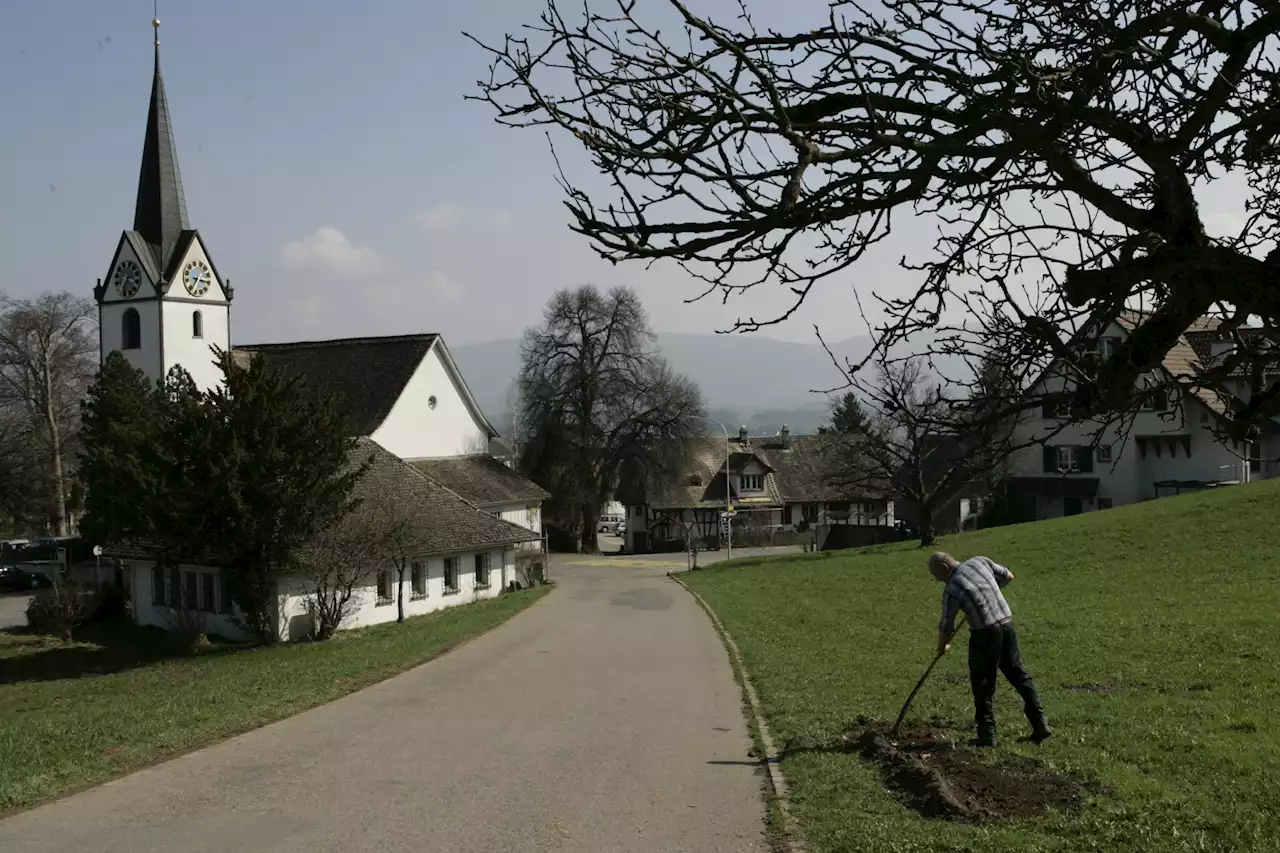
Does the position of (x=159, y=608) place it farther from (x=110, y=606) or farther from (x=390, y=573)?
(x=390, y=573)

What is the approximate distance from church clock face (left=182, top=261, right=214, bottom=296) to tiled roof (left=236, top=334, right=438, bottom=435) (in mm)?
4190

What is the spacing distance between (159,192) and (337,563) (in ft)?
116

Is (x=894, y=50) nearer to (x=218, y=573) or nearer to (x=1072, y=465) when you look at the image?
(x=1072, y=465)

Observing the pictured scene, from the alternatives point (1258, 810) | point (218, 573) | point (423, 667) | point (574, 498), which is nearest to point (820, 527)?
point (574, 498)

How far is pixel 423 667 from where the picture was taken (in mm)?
19344

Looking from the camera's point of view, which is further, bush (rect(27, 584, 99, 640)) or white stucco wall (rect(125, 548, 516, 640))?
bush (rect(27, 584, 99, 640))

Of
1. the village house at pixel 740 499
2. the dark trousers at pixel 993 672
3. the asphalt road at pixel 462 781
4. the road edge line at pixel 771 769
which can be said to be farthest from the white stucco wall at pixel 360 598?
the village house at pixel 740 499

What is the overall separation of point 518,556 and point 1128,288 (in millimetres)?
44068

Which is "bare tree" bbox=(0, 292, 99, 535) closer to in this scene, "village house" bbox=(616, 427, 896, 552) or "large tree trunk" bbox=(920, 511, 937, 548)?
"village house" bbox=(616, 427, 896, 552)

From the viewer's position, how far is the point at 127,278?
190 feet

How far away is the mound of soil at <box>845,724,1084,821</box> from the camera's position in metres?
8.00

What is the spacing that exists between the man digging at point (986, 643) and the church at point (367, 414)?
25419 mm

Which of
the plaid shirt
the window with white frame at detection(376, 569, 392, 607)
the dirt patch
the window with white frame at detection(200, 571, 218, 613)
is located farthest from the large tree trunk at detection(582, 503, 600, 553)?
the plaid shirt

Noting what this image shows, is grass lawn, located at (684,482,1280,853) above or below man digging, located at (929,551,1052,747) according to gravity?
below
